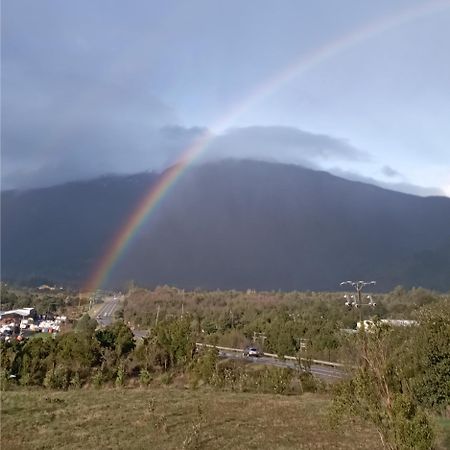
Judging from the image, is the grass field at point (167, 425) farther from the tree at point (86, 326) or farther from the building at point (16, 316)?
the building at point (16, 316)

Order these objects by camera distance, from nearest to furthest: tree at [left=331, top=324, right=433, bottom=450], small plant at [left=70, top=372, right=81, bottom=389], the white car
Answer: tree at [left=331, top=324, right=433, bottom=450], small plant at [left=70, top=372, right=81, bottom=389], the white car

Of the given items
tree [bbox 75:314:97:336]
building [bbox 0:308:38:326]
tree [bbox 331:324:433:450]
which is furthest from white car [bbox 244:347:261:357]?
tree [bbox 331:324:433:450]

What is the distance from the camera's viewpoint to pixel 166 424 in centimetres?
1388

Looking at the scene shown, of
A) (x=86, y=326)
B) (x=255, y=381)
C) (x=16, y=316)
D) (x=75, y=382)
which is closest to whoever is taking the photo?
(x=75, y=382)

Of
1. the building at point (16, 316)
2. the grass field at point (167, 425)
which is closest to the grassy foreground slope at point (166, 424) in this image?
the grass field at point (167, 425)

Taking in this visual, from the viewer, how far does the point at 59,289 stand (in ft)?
406

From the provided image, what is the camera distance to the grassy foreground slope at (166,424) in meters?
11.8

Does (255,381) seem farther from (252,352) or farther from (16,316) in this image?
(16,316)

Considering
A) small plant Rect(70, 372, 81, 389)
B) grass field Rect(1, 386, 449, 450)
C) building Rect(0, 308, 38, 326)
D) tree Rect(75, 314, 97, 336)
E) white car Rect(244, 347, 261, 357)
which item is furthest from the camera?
building Rect(0, 308, 38, 326)

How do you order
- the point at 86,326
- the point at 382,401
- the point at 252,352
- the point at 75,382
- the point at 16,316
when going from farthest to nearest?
the point at 16,316 → the point at 252,352 → the point at 86,326 → the point at 75,382 → the point at 382,401

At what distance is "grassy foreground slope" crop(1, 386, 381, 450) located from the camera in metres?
11.8

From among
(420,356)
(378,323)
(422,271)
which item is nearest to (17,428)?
(378,323)

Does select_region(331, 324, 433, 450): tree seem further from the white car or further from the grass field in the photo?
the white car

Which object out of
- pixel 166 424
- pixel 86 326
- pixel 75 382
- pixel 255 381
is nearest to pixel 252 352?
pixel 86 326
